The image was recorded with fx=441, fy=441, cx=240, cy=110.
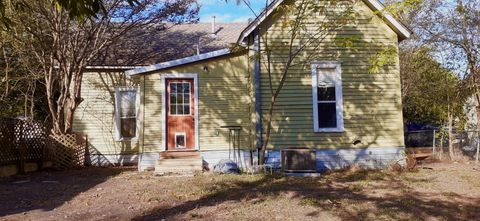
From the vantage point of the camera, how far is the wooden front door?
13.1 m

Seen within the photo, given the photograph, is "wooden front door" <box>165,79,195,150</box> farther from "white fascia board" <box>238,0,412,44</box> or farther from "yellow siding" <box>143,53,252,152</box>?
"white fascia board" <box>238,0,412,44</box>

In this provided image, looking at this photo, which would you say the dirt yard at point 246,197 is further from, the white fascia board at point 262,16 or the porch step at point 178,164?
the white fascia board at point 262,16

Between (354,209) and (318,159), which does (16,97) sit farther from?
(354,209)

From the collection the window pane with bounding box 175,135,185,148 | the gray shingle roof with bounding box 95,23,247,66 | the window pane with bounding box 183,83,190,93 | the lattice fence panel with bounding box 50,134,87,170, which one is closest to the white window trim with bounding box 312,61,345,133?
the window pane with bounding box 183,83,190,93

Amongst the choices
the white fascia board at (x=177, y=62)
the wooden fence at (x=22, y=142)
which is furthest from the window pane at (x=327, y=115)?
the wooden fence at (x=22, y=142)

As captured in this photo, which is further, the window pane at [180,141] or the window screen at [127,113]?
the window screen at [127,113]

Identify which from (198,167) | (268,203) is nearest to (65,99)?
(198,167)

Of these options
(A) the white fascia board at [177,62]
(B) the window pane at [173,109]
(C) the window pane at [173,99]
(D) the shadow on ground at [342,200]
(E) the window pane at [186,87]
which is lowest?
(D) the shadow on ground at [342,200]

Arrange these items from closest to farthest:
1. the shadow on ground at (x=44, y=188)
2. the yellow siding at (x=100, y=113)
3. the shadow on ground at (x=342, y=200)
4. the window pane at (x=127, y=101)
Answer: the shadow on ground at (x=342, y=200)
the shadow on ground at (x=44, y=188)
the yellow siding at (x=100, y=113)
the window pane at (x=127, y=101)

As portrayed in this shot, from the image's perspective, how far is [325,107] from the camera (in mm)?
12820

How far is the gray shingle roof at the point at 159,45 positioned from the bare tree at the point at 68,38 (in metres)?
1.04

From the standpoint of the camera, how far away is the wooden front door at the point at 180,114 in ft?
42.9

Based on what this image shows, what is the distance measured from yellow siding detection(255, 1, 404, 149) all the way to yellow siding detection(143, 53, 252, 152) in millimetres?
907

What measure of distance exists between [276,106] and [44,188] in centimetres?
636
